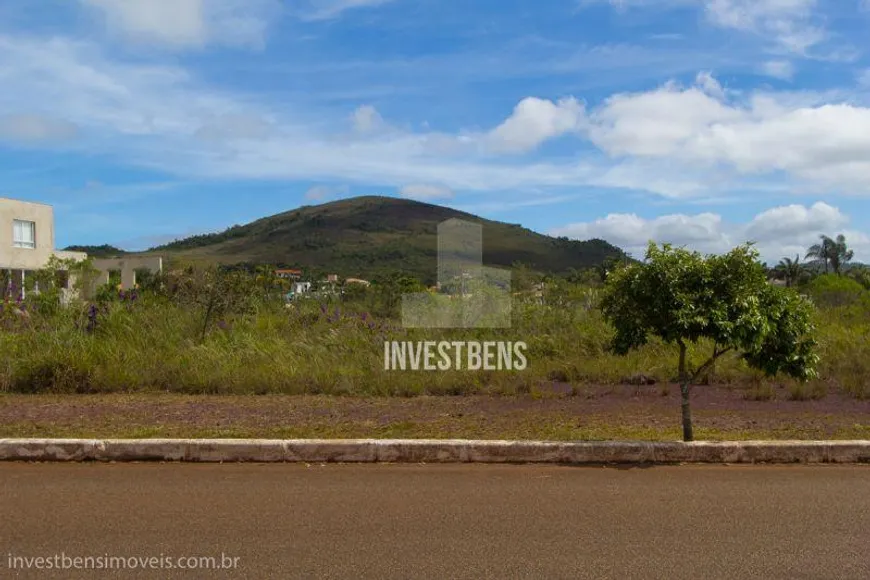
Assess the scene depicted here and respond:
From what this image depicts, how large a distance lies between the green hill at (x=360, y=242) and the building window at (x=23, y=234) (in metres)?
10.6

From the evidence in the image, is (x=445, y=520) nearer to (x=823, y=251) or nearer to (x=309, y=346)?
(x=309, y=346)

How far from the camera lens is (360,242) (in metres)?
76.2

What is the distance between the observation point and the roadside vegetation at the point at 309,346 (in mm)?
10469

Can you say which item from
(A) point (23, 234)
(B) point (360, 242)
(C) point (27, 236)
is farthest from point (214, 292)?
(B) point (360, 242)

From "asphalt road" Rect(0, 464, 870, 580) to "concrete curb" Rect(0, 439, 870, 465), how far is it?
0.63 ft

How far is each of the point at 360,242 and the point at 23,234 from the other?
3502cm

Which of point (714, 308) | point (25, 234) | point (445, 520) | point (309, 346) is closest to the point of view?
point (445, 520)

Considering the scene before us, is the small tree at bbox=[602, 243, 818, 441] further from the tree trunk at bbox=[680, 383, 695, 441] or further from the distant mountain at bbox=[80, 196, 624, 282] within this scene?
the distant mountain at bbox=[80, 196, 624, 282]

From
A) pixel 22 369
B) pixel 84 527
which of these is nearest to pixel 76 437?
pixel 84 527

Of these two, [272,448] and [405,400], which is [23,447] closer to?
[272,448]

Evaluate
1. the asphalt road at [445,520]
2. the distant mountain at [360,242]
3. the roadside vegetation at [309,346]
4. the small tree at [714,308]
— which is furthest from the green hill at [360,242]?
the asphalt road at [445,520]

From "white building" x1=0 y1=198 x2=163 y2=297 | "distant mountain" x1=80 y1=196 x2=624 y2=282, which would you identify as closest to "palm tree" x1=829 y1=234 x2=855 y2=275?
"distant mountain" x1=80 y1=196 x2=624 y2=282

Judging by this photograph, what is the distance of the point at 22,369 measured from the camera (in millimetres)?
10430

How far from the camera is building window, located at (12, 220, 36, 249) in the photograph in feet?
151
